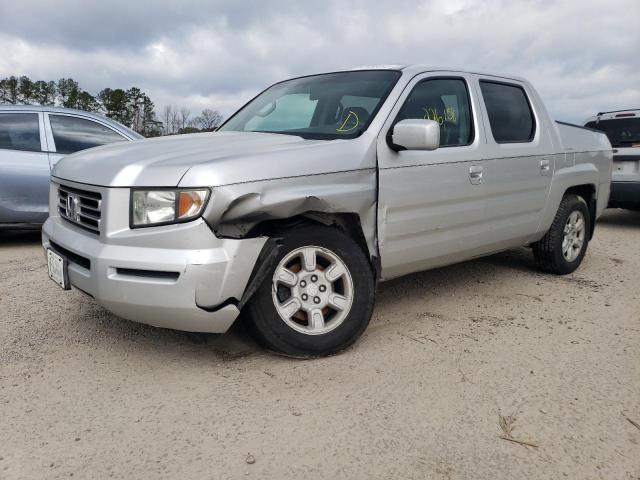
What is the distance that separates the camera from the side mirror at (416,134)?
3.12 metres

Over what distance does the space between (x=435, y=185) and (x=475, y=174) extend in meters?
0.45

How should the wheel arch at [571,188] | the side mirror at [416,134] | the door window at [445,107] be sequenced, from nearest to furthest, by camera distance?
the side mirror at [416,134] → the door window at [445,107] → the wheel arch at [571,188]

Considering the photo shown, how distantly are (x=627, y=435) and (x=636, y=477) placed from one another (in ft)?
1.00

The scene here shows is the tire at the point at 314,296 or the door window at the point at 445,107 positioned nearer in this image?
the tire at the point at 314,296

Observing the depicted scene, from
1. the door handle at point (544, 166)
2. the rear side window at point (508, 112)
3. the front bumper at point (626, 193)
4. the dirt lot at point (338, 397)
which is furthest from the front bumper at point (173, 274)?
the front bumper at point (626, 193)

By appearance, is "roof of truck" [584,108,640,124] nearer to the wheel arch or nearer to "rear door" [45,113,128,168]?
the wheel arch

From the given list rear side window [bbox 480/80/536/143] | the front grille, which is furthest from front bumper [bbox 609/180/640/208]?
the front grille

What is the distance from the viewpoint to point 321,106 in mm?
3762

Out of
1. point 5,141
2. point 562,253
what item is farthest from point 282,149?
point 5,141

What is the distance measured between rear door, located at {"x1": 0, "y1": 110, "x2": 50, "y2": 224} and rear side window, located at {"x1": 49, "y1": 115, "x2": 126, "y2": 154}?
0.55 ft

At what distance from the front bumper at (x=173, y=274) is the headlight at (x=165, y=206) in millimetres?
43

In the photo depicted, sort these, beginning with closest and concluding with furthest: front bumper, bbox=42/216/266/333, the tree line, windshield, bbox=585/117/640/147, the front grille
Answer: front bumper, bbox=42/216/266/333 → the front grille → windshield, bbox=585/117/640/147 → the tree line

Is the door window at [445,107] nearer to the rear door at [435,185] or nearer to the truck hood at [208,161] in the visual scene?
the rear door at [435,185]

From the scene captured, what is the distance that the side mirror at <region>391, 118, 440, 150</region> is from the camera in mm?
3119
